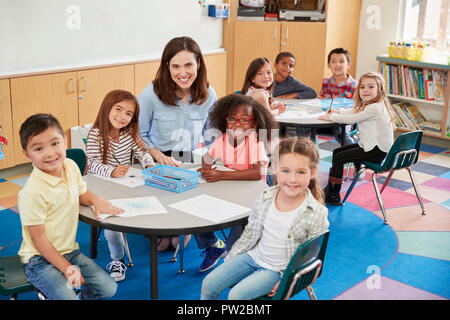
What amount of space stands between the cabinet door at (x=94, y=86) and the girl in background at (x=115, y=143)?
6.96 feet

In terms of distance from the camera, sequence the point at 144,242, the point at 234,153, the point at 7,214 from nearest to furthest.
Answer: the point at 234,153 < the point at 144,242 < the point at 7,214

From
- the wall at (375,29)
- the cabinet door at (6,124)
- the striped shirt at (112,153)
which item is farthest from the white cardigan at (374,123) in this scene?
the wall at (375,29)

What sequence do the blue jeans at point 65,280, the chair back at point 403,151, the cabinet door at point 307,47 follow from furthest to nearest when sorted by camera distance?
the cabinet door at point 307,47
the chair back at point 403,151
the blue jeans at point 65,280

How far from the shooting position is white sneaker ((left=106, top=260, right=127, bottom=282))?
9.89 feet

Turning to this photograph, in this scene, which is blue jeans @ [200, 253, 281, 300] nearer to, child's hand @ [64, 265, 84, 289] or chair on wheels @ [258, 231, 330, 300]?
chair on wheels @ [258, 231, 330, 300]

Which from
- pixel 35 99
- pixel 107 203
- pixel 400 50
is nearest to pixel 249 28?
pixel 400 50

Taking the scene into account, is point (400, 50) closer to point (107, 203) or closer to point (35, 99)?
point (35, 99)

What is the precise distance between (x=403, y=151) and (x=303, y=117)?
2.62 feet

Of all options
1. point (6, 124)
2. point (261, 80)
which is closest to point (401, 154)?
point (261, 80)

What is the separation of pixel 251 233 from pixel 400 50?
4369 millimetres

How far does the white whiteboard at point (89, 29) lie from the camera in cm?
453

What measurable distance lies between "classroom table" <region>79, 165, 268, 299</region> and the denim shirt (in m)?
0.66

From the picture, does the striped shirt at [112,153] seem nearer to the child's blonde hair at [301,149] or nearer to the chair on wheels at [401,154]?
the child's blonde hair at [301,149]

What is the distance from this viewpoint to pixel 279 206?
2309 millimetres
